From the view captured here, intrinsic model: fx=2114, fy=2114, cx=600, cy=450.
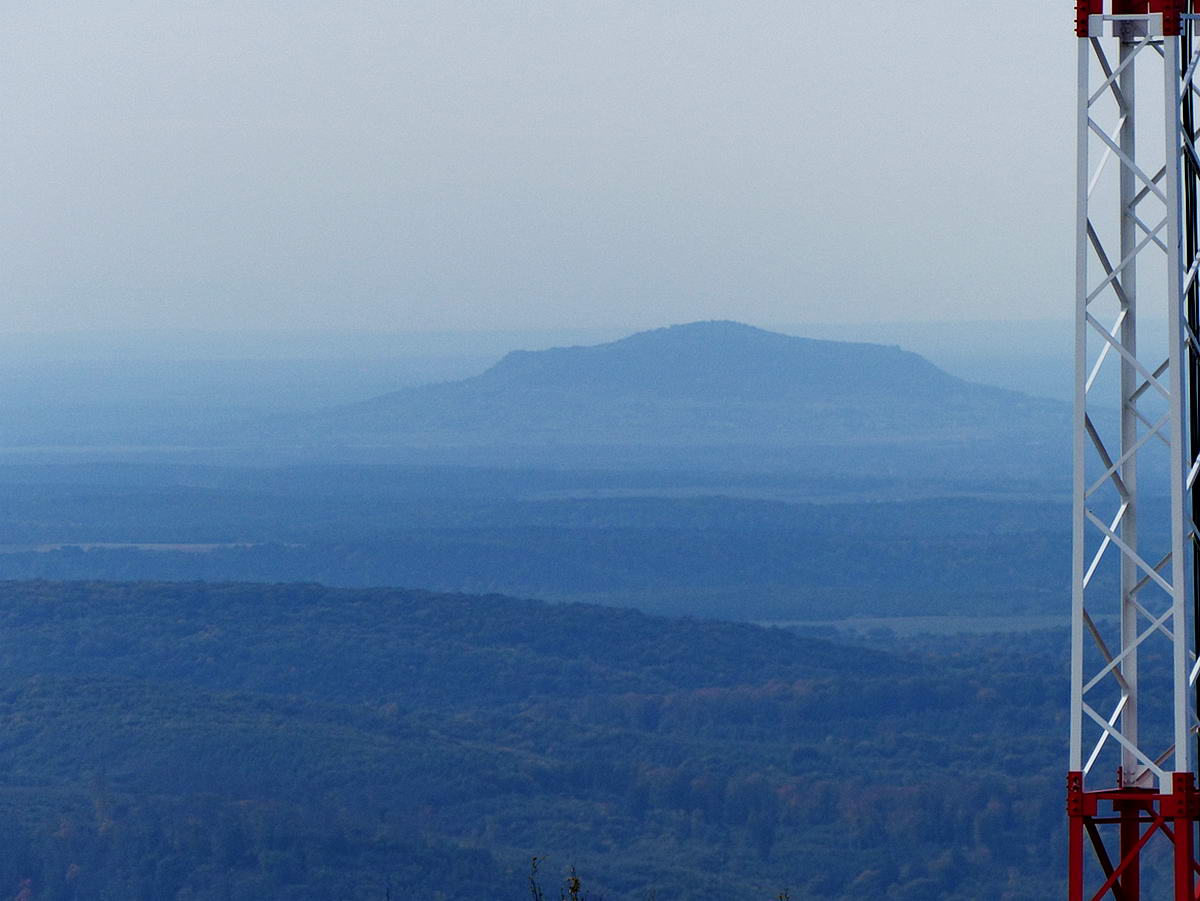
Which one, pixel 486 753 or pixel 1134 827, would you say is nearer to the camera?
pixel 1134 827

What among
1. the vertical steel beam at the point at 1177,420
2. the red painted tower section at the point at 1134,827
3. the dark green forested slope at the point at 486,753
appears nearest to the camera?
the vertical steel beam at the point at 1177,420

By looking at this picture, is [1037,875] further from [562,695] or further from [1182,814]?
[1182,814]

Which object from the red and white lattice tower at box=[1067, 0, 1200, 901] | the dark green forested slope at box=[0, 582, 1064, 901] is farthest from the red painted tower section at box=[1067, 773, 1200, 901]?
the dark green forested slope at box=[0, 582, 1064, 901]

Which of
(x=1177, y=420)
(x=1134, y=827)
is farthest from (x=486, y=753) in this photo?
(x=1177, y=420)

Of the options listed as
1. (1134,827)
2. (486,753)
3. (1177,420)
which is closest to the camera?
(1177,420)

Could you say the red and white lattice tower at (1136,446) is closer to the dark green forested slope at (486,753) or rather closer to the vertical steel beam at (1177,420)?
the vertical steel beam at (1177,420)

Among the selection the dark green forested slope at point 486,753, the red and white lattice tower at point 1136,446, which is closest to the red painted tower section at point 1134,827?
the red and white lattice tower at point 1136,446

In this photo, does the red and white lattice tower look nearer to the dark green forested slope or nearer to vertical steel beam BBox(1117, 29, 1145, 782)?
vertical steel beam BBox(1117, 29, 1145, 782)

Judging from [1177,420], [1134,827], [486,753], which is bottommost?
[486,753]

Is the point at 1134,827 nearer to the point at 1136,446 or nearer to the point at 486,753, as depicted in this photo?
the point at 1136,446

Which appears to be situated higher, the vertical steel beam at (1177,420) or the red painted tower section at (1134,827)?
the vertical steel beam at (1177,420)
